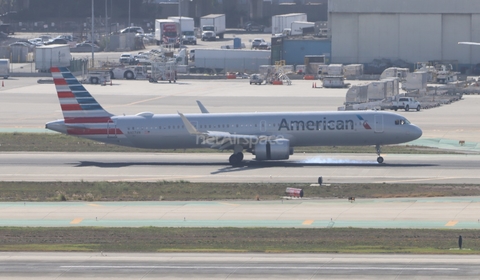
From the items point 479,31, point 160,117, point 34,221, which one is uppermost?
point 479,31

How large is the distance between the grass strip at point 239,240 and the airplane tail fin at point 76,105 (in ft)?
75.3

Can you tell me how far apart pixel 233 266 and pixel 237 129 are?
29.9 m

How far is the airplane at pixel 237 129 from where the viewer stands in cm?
5975

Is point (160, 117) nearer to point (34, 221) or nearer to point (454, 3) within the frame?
point (34, 221)

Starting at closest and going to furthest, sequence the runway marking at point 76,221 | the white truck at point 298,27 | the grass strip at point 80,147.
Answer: the runway marking at point 76,221 < the grass strip at point 80,147 < the white truck at point 298,27

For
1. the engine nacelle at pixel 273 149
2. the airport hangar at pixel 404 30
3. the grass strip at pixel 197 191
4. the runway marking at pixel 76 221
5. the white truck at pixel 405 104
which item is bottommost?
the runway marking at pixel 76 221

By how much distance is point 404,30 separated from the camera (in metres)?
133

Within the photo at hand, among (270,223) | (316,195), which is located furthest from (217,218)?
(316,195)

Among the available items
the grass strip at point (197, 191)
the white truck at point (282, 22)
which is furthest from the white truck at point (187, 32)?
the grass strip at point (197, 191)

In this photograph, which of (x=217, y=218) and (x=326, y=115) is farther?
(x=326, y=115)

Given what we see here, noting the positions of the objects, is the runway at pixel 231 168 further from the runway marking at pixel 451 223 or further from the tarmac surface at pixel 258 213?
the runway marking at pixel 451 223

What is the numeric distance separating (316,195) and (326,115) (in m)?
12.6

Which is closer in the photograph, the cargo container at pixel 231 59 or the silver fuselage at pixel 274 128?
the silver fuselage at pixel 274 128

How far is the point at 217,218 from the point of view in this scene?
4247cm
